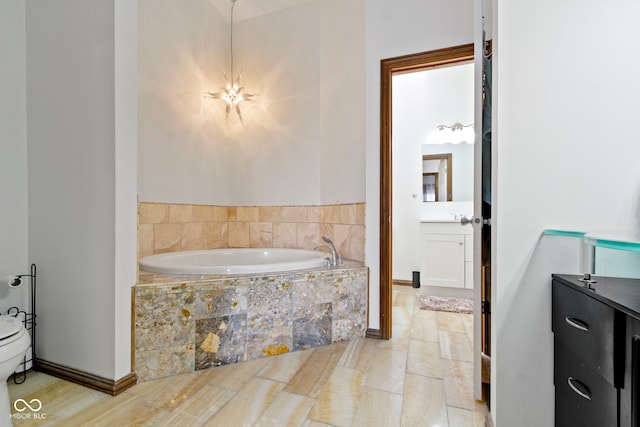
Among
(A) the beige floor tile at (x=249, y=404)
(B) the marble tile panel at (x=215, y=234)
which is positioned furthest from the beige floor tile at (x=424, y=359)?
(B) the marble tile panel at (x=215, y=234)

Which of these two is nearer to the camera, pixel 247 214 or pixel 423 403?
pixel 423 403

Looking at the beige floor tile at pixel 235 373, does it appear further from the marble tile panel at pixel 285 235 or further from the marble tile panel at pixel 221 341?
the marble tile panel at pixel 285 235

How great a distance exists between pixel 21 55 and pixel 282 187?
2.03 m

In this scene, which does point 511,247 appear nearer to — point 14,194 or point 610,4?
point 610,4

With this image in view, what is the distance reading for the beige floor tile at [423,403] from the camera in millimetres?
1374

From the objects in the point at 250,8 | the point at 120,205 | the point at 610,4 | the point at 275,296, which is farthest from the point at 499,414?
the point at 250,8

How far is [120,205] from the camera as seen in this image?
1546mm

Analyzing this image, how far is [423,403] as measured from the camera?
151 cm

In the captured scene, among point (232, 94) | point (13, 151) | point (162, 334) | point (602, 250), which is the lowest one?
point (162, 334)

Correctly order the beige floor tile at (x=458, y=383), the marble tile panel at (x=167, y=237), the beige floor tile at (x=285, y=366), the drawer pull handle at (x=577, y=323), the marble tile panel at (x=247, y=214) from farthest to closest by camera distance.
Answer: the marble tile panel at (x=247, y=214) → the marble tile panel at (x=167, y=237) → the beige floor tile at (x=285, y=366) → the beige floor tile at (x=458, y=383) → the drawer pull handle at (x=577, y=323)

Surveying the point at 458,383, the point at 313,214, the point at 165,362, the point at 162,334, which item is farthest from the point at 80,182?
the point at 458,383

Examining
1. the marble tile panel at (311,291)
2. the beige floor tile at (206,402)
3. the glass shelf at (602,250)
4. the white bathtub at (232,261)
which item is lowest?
the beige floor tile at (206,402)

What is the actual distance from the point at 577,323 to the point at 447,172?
10.7 ft

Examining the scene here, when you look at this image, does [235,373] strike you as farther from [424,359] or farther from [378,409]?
[424,359]
